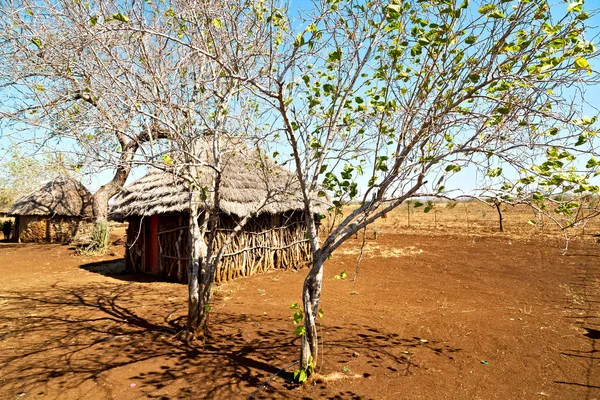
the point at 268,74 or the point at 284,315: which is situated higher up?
the point at 268,74

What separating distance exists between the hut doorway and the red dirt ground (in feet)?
2.29

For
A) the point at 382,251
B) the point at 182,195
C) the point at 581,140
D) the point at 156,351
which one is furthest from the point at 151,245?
the point at 581,140

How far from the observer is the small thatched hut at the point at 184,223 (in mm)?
8859

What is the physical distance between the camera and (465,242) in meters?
15.2

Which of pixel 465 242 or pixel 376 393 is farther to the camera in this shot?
pixel 465 242

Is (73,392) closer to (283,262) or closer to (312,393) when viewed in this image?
(312,393)

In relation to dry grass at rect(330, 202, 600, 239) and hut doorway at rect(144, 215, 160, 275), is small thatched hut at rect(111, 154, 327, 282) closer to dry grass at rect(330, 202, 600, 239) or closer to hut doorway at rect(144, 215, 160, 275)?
hut doorway at rect(144, 215, 160, 275)

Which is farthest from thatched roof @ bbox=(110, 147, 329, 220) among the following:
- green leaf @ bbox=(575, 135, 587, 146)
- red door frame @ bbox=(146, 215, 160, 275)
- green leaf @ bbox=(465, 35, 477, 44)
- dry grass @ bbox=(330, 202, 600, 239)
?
green leaf @ bbox=(575, 135, 587, 146)

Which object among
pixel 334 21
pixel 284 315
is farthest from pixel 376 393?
pixel 334 21

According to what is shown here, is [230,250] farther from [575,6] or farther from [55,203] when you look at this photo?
[55,203]

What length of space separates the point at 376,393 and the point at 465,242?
13.0 meters

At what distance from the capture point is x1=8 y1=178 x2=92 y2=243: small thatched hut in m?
15.1

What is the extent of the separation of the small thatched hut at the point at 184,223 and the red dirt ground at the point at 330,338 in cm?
60

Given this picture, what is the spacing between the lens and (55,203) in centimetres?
1521
